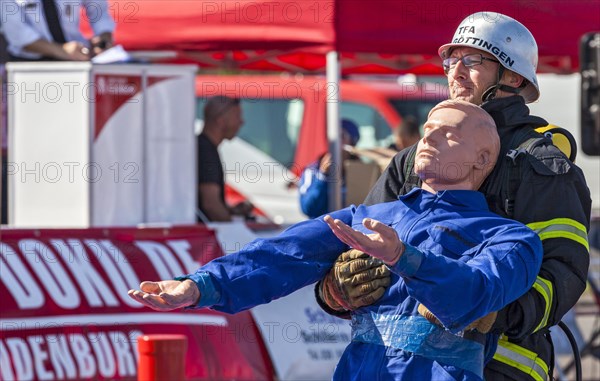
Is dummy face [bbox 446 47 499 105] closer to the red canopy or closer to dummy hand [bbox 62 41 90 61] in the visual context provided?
the red canopy

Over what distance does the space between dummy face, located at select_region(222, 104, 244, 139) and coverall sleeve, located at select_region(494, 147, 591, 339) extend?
18.1ft

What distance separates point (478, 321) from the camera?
330cm

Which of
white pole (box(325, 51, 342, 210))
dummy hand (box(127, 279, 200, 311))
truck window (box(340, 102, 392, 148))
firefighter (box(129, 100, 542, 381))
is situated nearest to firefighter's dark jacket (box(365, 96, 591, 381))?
firefighter (box(129, 100, 542, 381))

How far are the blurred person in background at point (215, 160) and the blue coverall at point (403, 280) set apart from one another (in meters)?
4.89

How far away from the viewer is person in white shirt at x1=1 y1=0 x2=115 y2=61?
8188 mm

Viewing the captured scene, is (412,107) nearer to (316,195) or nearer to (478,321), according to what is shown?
(316,195)

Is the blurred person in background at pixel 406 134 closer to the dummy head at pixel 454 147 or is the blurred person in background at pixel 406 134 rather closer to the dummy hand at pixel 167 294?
the dummy head at pixel 454 147

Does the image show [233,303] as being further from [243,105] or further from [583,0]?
[243,105]

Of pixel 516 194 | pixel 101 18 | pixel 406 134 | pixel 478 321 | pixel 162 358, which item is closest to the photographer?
pixel 478 321

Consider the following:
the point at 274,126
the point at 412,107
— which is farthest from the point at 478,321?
the point at 412,107

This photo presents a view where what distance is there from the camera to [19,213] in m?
7.75

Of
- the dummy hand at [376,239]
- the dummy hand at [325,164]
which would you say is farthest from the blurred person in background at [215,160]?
the dummy hand at [376,239]

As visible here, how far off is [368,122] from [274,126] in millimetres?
1045

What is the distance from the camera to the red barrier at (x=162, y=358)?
5496mm
